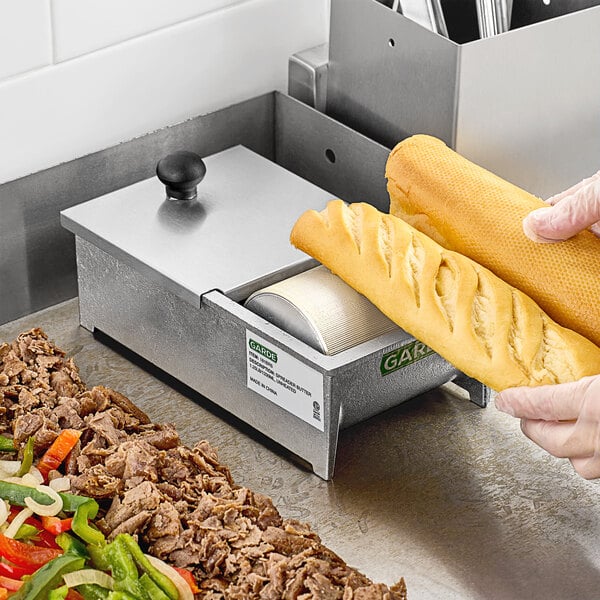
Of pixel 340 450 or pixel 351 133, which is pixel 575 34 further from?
pixel 340 450

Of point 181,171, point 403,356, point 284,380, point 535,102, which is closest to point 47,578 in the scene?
point 284,380

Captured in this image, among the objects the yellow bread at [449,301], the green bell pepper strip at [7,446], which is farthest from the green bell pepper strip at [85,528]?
the yellow bread at [449,301]

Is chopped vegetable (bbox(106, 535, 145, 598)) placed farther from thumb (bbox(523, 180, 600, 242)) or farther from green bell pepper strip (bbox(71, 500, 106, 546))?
thumb (bbox(523, 180, 600, 242))

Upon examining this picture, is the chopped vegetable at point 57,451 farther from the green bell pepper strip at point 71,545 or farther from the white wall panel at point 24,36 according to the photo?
the white wall panel at point 24,36

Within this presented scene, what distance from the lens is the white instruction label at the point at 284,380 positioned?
129 cm

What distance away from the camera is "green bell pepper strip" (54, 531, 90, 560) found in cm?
116

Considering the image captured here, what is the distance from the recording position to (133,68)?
164 cm

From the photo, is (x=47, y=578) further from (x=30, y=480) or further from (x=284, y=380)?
(x=284, y=380)

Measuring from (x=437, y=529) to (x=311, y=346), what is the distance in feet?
0.74

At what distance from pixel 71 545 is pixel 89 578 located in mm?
47

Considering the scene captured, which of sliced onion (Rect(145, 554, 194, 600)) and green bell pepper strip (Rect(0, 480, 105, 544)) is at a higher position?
green bell pepper strip (Rect(0, 480, 105, 544))

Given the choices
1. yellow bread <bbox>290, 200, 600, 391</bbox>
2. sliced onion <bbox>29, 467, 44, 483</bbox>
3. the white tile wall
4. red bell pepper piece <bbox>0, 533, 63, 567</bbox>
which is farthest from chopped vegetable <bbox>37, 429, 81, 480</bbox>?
the white tile wall

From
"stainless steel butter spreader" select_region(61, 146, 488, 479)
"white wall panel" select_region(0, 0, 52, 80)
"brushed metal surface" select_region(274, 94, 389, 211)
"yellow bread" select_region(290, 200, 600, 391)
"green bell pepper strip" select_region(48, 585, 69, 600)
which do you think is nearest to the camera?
"green bell pepper strip" select_region(48, 585, 69, 600)

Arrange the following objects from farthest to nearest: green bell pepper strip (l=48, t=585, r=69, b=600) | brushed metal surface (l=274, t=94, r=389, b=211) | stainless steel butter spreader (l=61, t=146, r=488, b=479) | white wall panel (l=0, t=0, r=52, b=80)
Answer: brushed metal surface (l=274, t=94, r=389, b=211) → white wall panel (l=0, t=0, r=52, b=80) → stainless steel butter spreader (l=61, t=146, r=488, b=479) → green bell pepper strip (l=48, t=585, r=69, b=600)
